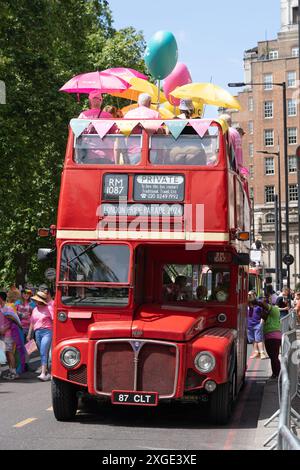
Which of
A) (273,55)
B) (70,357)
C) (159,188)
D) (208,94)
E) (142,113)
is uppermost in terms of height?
(273,55)

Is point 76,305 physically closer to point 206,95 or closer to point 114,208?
point 114,208

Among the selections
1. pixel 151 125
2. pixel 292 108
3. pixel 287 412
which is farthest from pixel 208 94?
pixel 292 108

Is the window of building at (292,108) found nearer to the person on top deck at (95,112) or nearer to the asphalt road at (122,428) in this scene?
the asphalt road at (122,428)

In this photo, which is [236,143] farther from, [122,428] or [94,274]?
[122,428]

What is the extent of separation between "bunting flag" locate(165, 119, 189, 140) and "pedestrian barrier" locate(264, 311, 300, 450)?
303 centimetres

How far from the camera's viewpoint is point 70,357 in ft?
41.5

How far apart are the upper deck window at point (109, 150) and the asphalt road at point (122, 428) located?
347 centimetres

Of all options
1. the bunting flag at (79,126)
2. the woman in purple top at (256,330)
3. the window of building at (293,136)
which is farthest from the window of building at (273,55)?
the bunting flag at (79,126)

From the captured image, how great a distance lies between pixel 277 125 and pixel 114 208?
4481 inches

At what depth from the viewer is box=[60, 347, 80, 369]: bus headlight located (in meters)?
12.6

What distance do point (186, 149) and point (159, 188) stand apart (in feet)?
2.19

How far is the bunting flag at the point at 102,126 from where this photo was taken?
1354cm

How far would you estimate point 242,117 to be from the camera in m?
131
